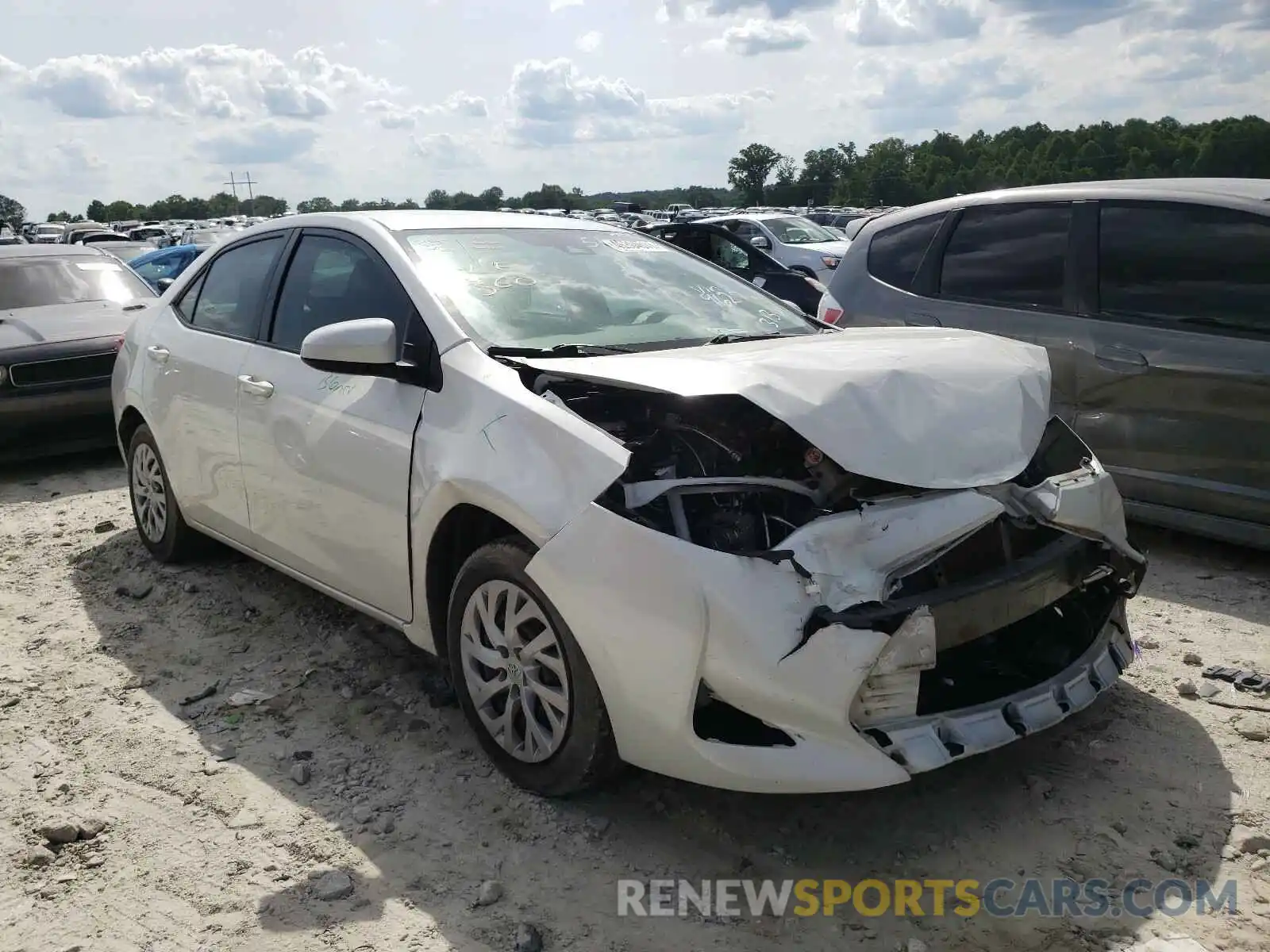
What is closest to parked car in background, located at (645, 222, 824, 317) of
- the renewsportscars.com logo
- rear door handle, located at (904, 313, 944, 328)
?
rear door handle, located at (904, 313, 944, 328)

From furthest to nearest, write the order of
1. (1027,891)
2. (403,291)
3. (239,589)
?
1. (239,589)
2. (403,291)
3. (1027,891)

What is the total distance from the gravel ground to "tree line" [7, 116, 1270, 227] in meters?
27.6

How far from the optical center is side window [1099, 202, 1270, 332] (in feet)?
15.3

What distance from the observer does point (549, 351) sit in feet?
11.2

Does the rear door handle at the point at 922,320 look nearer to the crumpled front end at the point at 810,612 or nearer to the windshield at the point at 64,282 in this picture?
the crumpled front end at the point at 810,612

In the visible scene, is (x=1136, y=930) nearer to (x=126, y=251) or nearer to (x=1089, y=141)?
(x=126, y=251)

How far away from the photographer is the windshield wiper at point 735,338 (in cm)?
377

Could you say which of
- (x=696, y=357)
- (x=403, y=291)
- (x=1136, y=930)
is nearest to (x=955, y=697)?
(x=1136, y=930)

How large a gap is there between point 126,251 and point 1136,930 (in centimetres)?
1745

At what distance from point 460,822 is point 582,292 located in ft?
6.14

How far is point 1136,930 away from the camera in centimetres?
254

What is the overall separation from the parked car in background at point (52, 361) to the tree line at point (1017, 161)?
35654 millimetres

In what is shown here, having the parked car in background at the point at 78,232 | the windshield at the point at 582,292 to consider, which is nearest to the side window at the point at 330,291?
the windshield at the point at 582,292

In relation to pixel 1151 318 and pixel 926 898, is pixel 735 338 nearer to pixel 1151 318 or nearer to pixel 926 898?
pixel 926 898
